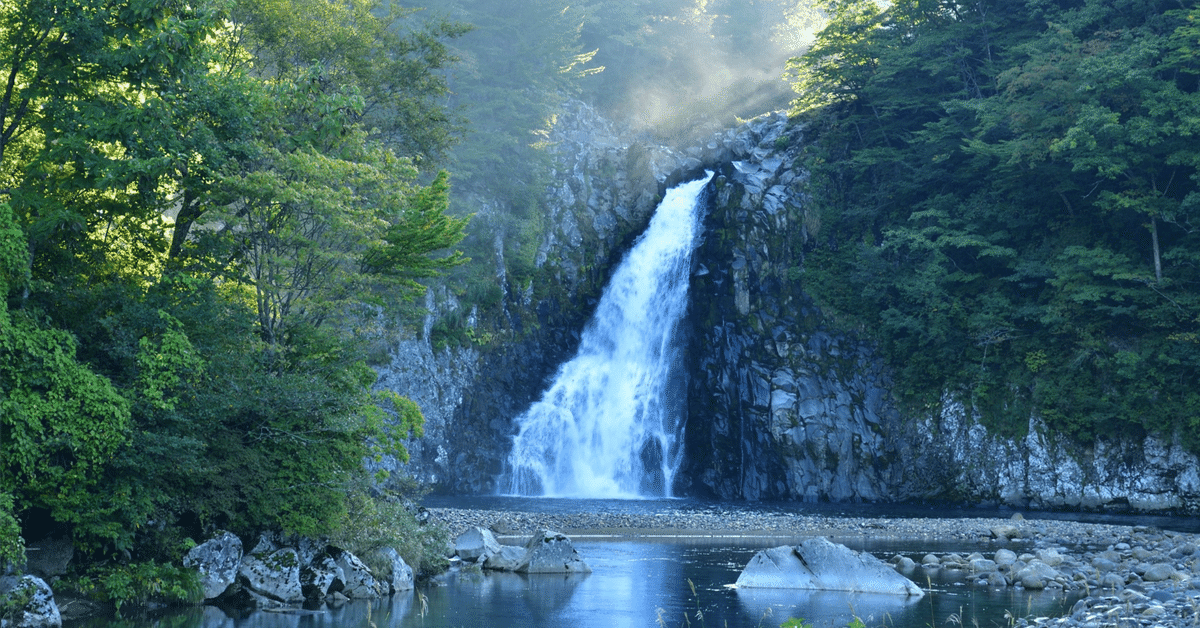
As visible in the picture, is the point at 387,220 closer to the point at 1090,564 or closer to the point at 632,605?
the point at 632,605

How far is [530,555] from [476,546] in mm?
1615

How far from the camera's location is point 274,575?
13.8m

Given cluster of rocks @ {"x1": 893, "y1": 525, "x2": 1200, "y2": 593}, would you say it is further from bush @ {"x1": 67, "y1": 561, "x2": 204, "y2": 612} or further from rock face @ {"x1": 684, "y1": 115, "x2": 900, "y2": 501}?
rock face @ {"x1": 684, "y1": 115, "x2": 900, "y2": 501}

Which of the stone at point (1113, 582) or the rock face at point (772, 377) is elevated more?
the rock face at point (772, 377)

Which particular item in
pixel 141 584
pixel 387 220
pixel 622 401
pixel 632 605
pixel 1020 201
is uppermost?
pixel 1020 201

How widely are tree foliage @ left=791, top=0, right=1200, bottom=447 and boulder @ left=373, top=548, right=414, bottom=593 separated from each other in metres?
24.1

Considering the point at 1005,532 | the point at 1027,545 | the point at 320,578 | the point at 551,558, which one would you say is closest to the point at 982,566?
the point at 1027,545

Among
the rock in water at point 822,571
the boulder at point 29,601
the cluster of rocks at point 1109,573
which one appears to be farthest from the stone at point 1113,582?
the boulder at point 29,601

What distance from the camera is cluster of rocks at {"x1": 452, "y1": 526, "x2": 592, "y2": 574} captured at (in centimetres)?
1702

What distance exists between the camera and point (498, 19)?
2035 inches

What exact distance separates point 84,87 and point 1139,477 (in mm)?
31109

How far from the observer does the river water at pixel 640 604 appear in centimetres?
1180

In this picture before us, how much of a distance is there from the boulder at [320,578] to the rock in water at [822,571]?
21.6 ft

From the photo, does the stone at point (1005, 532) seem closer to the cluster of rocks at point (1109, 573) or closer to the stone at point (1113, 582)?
the cluster of rocks at point (1109, 573)
